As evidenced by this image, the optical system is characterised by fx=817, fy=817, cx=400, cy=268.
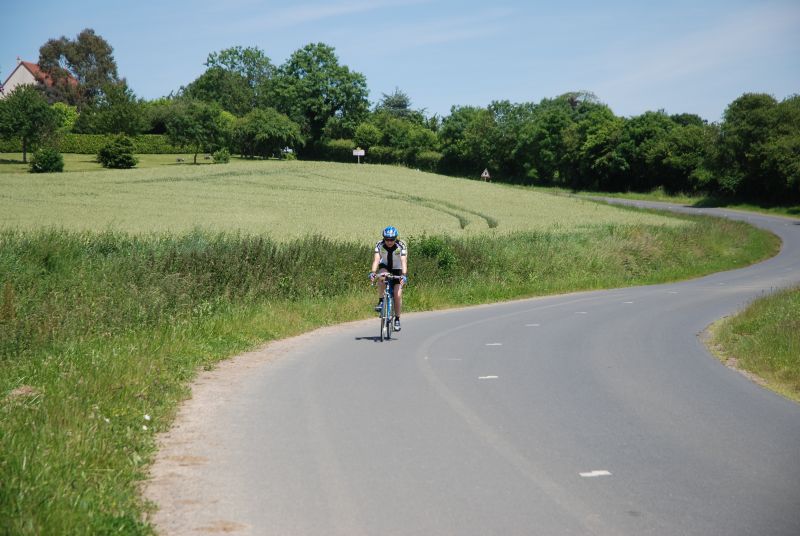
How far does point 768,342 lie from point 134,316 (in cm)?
1128

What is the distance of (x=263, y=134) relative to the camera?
104 meters

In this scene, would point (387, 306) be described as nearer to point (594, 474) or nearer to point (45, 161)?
point (594, 474)

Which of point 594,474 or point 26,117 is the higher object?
point 26,117

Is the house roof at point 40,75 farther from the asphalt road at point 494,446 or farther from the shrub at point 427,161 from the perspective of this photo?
the asphalt road at point 494,446

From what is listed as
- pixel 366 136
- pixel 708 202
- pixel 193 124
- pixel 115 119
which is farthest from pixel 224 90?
pixel 708 202

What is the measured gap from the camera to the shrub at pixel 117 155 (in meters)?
79.0

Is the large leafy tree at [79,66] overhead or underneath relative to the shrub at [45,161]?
overhead

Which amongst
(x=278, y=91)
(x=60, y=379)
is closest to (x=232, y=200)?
(x=60, y=379)

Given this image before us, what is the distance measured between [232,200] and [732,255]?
3163cm

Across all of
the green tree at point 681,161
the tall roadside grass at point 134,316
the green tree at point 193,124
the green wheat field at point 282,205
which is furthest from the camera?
the green tree at point 193,124

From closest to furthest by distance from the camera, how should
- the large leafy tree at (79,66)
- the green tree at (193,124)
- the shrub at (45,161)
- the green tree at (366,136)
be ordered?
the shrub at (45,161) → the green tree at (193,124) → the green tree at (366,136) → the large leafy tree at (79,66)

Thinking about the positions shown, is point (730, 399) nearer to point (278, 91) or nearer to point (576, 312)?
point (576, 312)

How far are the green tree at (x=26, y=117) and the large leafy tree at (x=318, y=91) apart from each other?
48254 millimetres

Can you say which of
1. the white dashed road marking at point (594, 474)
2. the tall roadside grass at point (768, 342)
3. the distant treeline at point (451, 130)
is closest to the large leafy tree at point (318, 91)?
the distant treeline at point (451, 130)
